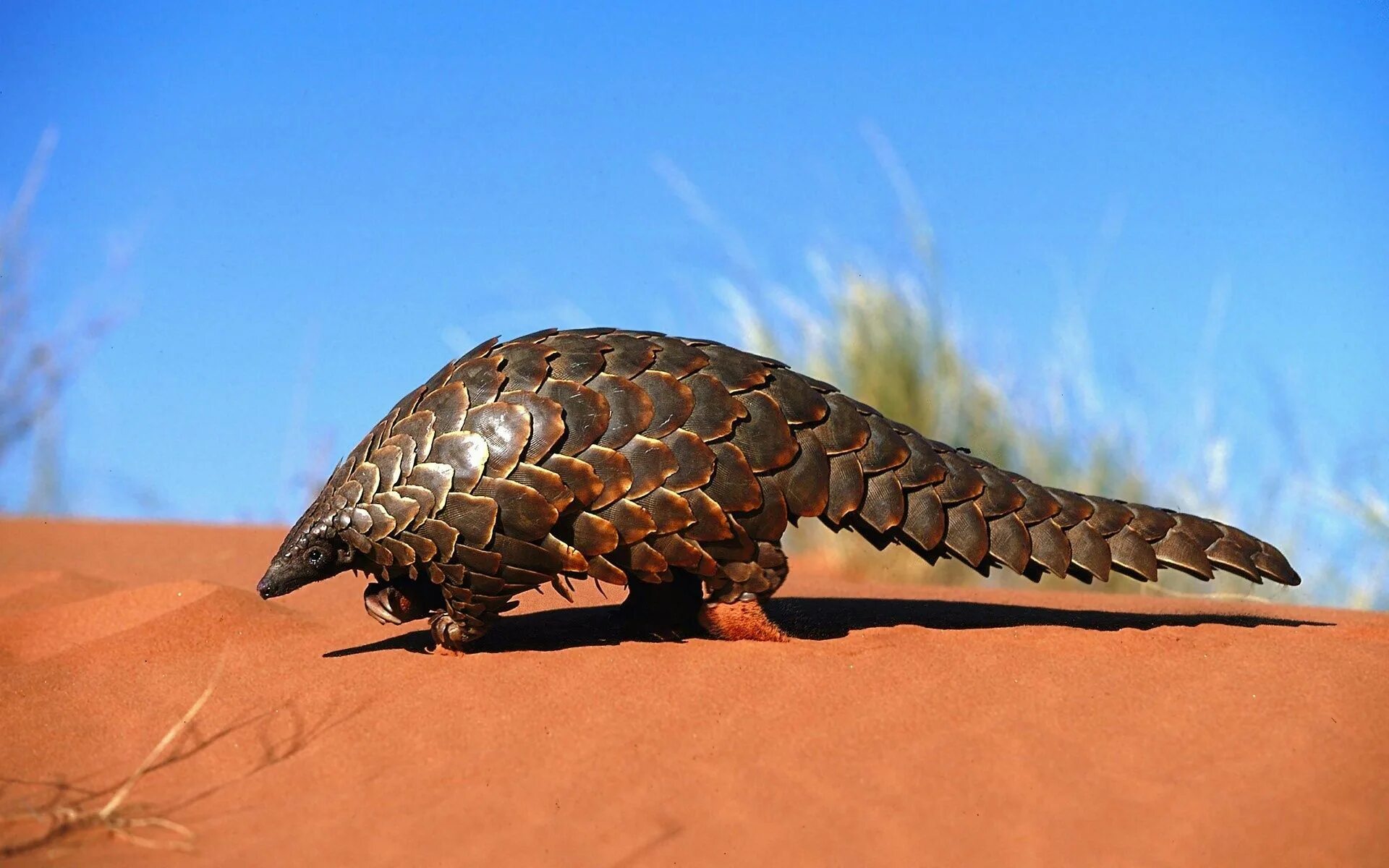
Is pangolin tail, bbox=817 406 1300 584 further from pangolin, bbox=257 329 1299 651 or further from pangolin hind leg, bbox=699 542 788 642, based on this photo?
pangolin hind leg, bbox=699 542 788 642

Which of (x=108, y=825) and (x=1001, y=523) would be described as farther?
(x=1001, y=523)

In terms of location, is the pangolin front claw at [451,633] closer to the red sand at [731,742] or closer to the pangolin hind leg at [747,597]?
the red sand at [731,742]

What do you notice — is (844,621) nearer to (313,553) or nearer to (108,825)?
(313,553)

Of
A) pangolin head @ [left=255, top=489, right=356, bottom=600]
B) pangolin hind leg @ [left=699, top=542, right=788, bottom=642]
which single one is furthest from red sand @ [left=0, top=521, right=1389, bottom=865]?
pangolin head @ [left=255, top=489, right=356, bottom=600]

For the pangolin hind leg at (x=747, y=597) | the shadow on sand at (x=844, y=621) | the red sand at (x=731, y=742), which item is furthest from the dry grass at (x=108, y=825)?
the pangolin hind leg at (x=747, y=597)

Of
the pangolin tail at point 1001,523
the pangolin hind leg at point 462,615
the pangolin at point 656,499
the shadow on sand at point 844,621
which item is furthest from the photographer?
the shadow on sand at point 844,621

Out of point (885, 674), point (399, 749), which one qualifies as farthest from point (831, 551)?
point (399, 749)

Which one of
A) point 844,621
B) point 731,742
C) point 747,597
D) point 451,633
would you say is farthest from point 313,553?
point 844,621
